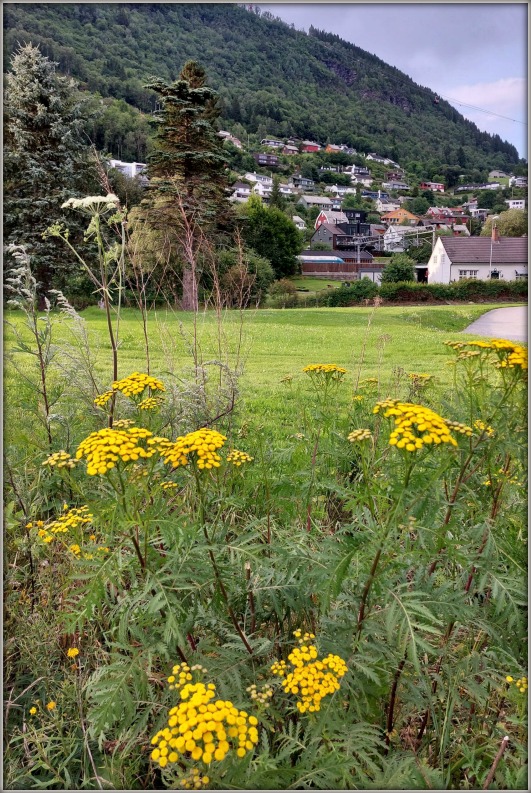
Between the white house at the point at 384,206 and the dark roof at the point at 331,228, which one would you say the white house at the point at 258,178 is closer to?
the dark roof at the point at 331,228

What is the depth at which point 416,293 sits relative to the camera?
1460cm

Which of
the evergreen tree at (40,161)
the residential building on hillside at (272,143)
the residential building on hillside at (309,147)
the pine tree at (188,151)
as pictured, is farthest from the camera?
the residential building on hillside at (309,147)

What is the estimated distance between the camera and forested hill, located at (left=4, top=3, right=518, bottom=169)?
12.8ft

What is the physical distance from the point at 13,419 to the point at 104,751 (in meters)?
2.19

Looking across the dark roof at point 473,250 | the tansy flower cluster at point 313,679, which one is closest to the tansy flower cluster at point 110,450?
the tansy flower cluster at point 313,679

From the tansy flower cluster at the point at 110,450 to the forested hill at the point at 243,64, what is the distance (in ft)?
6.00

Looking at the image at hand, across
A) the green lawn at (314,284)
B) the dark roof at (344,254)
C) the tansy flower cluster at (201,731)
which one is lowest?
the tansy flower cluster at (201,731)

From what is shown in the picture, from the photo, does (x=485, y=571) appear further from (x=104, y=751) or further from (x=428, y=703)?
(x=104, y=751)

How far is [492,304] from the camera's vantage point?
13.0m

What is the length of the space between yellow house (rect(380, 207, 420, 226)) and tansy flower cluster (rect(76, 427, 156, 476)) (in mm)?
12940

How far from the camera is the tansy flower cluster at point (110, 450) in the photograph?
96 cm

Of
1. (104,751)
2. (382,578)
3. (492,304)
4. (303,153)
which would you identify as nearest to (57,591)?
(104,751)

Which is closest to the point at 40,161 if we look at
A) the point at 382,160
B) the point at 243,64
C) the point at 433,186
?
the point at 243,64

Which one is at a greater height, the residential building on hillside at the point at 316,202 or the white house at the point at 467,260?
the residential building on hillside at the point at 316,202
